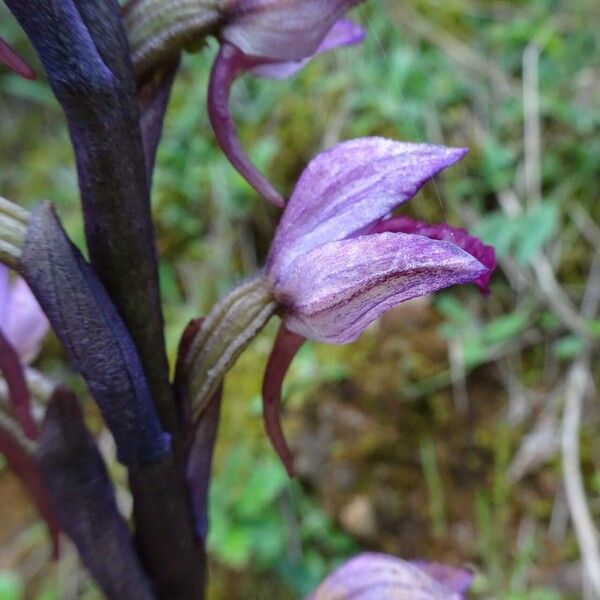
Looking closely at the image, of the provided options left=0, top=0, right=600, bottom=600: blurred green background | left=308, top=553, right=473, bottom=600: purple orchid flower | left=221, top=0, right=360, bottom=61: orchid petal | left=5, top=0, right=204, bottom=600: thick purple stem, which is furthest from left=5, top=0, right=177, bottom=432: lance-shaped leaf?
left=0, top=0, right=600, bottom=600: blurred green background

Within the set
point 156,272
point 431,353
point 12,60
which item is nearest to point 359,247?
point 156,272

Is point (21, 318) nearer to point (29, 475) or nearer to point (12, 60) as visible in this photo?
point (29, 475)

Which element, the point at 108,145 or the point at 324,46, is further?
the point at 324,46

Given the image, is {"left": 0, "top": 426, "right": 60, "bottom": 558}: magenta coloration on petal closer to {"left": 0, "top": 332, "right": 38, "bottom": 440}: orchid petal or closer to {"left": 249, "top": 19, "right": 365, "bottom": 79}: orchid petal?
{"left": 0, "top": 332, "right": 38, "bottom": 440}: orchid petal

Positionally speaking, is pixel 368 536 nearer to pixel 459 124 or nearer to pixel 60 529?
pixel 60 529

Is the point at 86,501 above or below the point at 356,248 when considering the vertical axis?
below

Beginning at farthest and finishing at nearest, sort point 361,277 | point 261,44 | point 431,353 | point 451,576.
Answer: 1. point 431,353
2. point 451,576
3. point 261,44
4. point 361,277

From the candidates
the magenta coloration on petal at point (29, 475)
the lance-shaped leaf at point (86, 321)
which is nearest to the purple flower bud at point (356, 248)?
the lance-shaped leaf at point (86, 321)

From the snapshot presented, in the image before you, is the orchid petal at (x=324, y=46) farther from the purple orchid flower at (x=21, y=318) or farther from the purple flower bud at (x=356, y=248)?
the purple orchid flower at (x=21, y=318)
